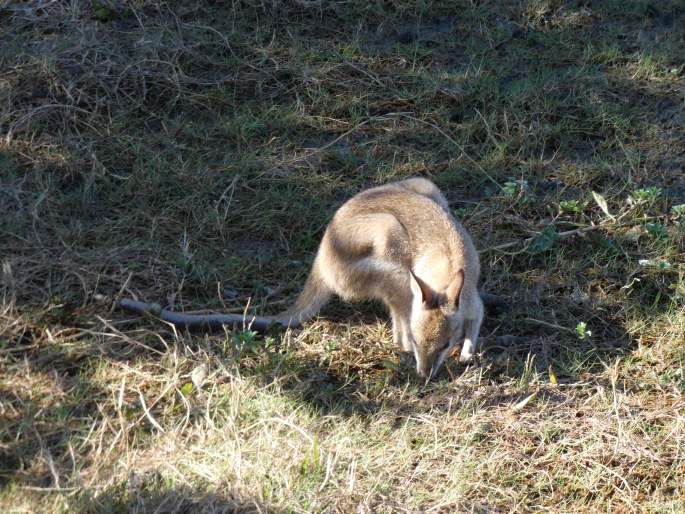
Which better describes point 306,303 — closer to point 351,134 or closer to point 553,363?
point 553,363

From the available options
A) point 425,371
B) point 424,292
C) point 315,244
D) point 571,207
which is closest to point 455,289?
point 424,292

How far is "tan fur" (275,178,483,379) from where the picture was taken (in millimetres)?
4164

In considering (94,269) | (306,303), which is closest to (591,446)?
(306,303)

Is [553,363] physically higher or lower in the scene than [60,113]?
lower

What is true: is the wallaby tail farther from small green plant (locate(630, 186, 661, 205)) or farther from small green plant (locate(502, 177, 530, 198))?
small green plant (locate(630, 186, 661, 205))

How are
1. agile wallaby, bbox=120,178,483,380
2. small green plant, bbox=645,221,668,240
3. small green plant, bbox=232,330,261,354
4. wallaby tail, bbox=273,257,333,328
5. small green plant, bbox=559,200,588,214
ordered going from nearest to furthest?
small green plant, bbox=232,330,261,354, agile wallaby, bbox=120,178,483,380, wallaby tail, bbox=273,257,333,328, small green plant, bbox=645,221,668,240, small green plant, bbox=559,200,588,214

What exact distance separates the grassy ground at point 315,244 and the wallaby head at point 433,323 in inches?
5.3

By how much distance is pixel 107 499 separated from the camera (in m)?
3.15

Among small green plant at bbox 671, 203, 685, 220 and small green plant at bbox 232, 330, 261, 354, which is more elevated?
small green plant at bbox 671, 203, 685, 220

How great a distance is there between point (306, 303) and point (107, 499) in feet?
4.94

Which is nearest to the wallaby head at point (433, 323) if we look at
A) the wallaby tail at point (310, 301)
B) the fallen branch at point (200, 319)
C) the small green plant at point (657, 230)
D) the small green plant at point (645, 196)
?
the wallaby tail at point (310, 301)

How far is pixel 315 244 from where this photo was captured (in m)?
4.87

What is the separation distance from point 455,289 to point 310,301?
79 centimetres

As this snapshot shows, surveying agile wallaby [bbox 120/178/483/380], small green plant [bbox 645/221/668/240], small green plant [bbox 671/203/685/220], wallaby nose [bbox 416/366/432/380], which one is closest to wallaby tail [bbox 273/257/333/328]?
agile wallaby [bbox 120/178/483/380]
